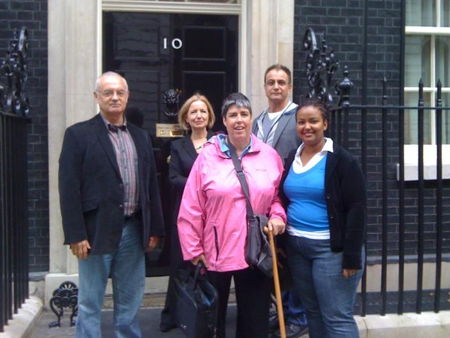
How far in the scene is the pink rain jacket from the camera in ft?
12.4

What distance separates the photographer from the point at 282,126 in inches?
182

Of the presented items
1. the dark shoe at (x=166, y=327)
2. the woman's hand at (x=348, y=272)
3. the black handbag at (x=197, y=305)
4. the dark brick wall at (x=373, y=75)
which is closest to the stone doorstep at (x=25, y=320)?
the dark shoe at (x=166, y=327)

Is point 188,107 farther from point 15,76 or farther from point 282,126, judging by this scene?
point 15,76

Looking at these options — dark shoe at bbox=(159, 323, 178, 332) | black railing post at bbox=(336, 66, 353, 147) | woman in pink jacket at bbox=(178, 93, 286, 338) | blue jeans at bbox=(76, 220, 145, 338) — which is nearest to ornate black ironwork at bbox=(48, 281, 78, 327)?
dark shoe at bbox=(159, 323, 178, 332)

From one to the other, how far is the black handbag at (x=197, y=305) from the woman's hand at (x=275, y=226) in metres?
0.46

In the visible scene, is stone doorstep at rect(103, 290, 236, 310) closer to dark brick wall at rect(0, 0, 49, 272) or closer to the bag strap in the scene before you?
dark brick wall at rect(0, 0, 49, 272)

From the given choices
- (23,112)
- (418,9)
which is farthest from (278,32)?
(23,112)

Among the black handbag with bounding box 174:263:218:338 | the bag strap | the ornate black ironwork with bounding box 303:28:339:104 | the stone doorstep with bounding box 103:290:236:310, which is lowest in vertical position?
the stone doorstep with bounding box 103:290:236:310

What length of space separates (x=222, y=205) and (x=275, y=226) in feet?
1.09

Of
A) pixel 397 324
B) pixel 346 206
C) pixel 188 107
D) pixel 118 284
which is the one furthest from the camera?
pixel 397 324

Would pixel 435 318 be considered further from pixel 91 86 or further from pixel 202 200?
pixel 91 86

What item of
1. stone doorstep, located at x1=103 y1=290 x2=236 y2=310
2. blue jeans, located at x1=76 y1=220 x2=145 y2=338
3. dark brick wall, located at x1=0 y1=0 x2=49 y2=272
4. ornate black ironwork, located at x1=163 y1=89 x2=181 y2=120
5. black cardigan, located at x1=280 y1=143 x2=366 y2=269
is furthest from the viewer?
ornate black ironwork, located at x1=163 y1=89 x2=181 y2=120

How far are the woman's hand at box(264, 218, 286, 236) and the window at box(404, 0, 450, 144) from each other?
3321 mm

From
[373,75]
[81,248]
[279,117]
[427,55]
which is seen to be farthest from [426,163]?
[81,248]
